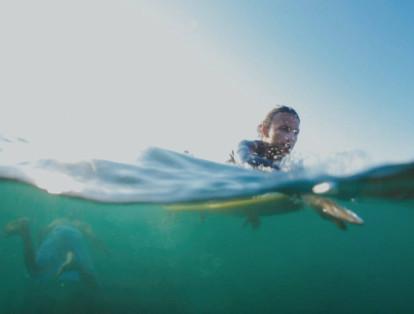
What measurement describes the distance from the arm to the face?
43cm

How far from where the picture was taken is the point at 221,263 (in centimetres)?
1933

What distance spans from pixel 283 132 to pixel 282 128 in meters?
0.11

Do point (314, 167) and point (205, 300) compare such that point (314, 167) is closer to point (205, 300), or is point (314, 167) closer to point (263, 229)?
point (263, 229)

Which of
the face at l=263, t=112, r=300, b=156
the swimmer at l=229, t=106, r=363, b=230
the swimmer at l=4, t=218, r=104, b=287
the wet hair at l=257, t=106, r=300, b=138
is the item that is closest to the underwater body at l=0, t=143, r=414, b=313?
the swimmer at l=4, t=218, r=104, b=287

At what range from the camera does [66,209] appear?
11.5 metres

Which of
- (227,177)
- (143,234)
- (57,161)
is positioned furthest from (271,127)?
(143,234)

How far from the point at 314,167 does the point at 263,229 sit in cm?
1029

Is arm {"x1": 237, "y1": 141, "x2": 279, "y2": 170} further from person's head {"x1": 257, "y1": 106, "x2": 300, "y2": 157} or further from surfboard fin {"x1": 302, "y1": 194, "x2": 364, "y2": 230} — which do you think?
surfboard fin {"x1": 302, "y1": 194, "x2": 364, "y2": 230}

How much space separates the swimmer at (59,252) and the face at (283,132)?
270 inches

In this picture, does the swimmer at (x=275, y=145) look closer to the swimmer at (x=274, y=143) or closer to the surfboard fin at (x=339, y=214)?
the swimmer at (x=274, y=143)

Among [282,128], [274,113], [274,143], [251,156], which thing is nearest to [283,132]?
[282,128]

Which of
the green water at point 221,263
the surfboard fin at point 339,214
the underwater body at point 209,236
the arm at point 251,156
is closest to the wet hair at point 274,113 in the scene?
the arm at point 251,156

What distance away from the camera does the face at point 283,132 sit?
7.86 metres

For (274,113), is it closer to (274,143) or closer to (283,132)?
(283,132)
